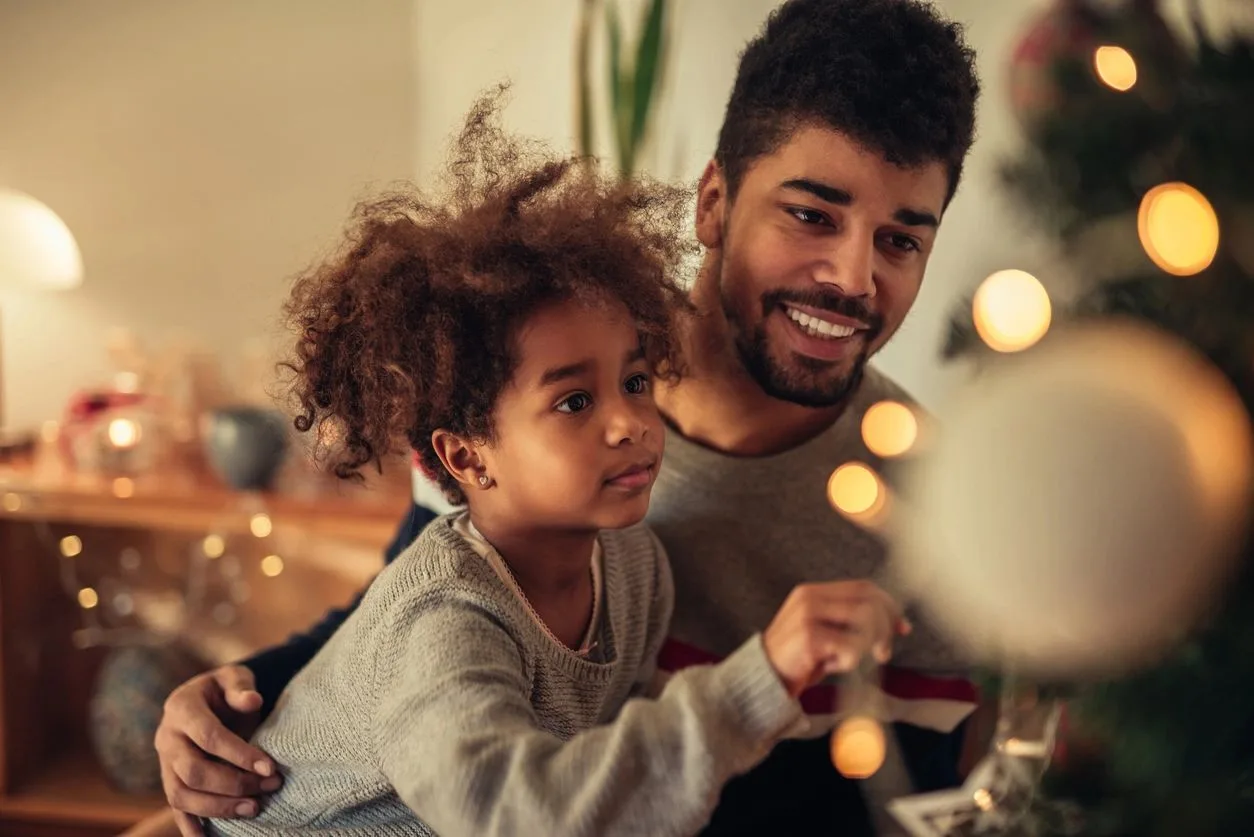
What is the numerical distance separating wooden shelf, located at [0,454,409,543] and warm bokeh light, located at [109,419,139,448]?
7 centimetres

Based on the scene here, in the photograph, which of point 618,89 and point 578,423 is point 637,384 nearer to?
point 578,423

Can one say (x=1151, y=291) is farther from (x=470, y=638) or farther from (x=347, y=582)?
(x=347, y=582)

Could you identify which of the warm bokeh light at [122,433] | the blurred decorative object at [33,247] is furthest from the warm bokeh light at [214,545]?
the blurred decorative object at [33,247]

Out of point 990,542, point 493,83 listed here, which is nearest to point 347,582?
point 493,83

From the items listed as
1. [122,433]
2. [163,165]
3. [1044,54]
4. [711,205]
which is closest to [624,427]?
[711,205]

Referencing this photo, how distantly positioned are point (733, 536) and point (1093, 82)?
49 centimetres

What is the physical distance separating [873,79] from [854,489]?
0.32m

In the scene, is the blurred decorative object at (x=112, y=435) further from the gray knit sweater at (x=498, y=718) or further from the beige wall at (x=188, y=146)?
the gray knit sweater at (x=498, y=718)

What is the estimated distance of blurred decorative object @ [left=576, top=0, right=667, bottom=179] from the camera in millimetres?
1022

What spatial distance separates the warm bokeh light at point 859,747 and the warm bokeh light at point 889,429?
206mm

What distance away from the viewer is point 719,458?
94 centimetres

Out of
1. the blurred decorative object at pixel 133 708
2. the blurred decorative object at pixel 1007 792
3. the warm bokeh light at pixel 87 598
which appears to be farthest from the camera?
the warm bokeh light at pixel 87 598

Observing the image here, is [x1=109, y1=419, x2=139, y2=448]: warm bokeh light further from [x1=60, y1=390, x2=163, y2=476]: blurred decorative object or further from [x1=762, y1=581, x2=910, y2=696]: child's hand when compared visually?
[x1=762, y1=581, x2=910, y2=696]: child's hand

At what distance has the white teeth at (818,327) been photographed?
0.85m
